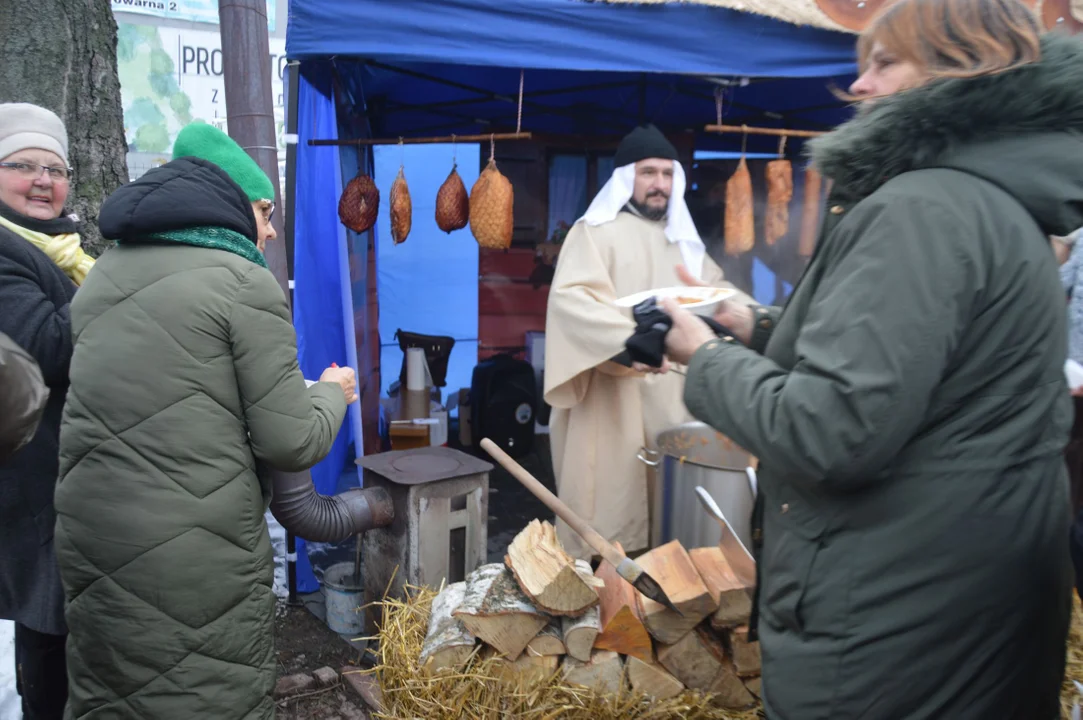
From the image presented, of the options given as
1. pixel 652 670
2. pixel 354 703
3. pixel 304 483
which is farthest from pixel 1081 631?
pixel 304 483

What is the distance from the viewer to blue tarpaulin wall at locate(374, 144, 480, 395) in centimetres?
660

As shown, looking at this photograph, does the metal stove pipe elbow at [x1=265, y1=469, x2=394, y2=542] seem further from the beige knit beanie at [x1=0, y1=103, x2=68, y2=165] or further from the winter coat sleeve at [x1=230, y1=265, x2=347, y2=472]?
the beige knit beanie at [x1=0, y1=103, x2=68, y2=165]

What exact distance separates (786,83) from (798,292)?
18.2 feet

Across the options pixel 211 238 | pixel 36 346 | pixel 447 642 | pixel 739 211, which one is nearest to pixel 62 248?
pixel 36 346

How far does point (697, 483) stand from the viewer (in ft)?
9.26

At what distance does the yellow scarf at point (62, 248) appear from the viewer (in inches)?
83.0

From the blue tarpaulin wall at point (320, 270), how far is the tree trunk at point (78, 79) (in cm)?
85

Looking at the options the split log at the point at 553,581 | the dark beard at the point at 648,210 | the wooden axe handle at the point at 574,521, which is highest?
the dark beard at the point at 648,210

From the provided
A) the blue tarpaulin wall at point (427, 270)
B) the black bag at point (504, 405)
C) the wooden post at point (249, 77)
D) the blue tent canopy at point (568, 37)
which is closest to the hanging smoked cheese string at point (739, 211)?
the blue tent canopy at point (568, 37)

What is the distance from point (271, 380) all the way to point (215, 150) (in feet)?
2.47

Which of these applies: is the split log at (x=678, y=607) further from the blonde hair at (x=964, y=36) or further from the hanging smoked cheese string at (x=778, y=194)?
the hanging smoked cheese string at (x=778, y=194)

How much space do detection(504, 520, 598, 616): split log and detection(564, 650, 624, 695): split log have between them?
0.17 m

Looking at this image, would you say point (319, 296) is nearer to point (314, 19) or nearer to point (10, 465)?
point (314, 19)

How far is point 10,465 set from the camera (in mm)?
1943
